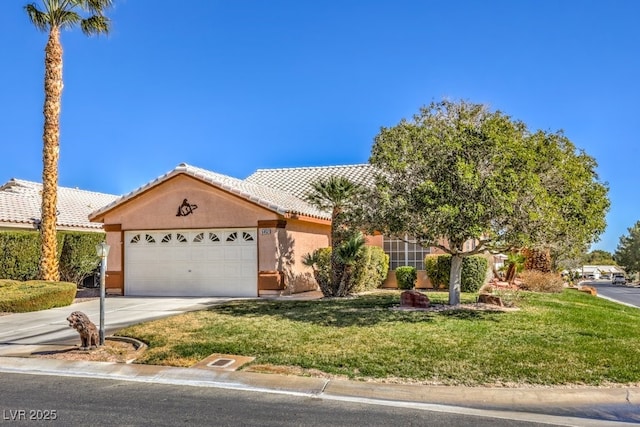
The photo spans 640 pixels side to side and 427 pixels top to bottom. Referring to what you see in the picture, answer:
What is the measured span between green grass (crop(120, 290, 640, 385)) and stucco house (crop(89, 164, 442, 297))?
4.45m

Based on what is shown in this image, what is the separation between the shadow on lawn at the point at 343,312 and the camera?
12.8 m

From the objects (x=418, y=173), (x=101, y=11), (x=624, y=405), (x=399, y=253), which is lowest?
(x=624, y=405)

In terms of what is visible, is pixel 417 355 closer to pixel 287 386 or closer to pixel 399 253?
pixel 287 386

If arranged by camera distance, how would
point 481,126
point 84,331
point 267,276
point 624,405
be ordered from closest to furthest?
point 624,405 → point 84,331 → point 481,126 → point 267,276

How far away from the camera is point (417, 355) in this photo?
30.5 ft

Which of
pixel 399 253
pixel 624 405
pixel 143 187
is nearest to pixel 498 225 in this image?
pixel 624 405


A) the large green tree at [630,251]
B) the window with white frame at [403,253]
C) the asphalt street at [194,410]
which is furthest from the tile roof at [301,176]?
the large green tree at [630,251]

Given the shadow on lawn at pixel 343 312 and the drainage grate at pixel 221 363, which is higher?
the shadow on lawn at pixel 343 312

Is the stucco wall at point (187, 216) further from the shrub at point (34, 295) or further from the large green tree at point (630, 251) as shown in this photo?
the large green tree at point (630, 251)

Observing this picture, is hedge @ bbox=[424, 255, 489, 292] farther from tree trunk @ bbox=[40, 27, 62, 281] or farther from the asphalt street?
tree trunk @ bbox=[40, 27, 62, 281]

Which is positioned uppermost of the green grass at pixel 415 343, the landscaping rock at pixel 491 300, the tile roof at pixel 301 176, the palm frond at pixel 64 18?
the palm frond at pixel 64 18

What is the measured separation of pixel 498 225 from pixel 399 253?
1058cm

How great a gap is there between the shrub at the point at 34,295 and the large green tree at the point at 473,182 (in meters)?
10.5

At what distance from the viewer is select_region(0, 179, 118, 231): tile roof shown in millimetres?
23266
